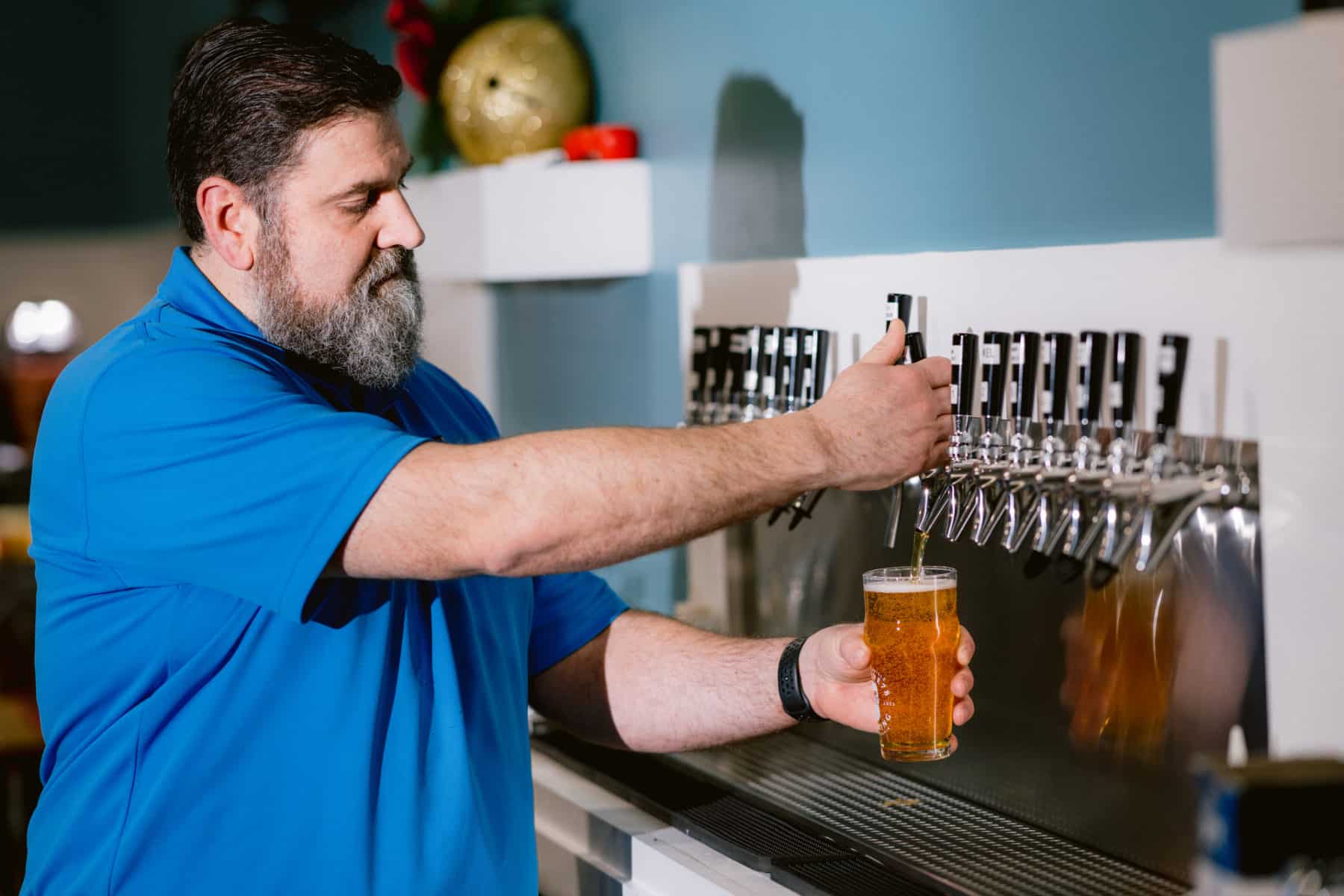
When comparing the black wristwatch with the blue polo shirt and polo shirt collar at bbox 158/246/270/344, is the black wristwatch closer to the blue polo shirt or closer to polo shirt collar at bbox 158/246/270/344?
the blue polo shirt

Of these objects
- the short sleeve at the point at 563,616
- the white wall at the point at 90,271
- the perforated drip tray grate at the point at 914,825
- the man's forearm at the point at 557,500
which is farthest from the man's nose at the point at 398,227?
the white wall at the point at 90,271

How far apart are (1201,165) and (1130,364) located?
0.23 m

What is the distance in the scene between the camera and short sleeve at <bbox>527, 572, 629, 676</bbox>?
181cm

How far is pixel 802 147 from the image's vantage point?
6.70 ft

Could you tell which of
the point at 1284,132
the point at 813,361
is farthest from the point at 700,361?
the point at 1284,132

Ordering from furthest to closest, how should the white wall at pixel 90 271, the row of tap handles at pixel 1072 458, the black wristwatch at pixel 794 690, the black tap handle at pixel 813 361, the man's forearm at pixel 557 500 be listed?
the white wall at pixel 90 271 → the black tap handle at pixel 813 361 → the black wristwatch at pixel 794 690 → the row of tap handles at pixel 1072 458 → the man's forearm at pixel 557 500

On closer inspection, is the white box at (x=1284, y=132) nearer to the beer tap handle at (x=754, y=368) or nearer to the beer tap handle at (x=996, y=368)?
the beer tap handle at (x=996, y=368)

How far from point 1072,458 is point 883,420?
0.23 m

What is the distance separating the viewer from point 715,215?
2264 millimetres

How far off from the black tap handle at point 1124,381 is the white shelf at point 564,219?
1197 millimetres

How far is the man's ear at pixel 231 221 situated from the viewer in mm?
1498

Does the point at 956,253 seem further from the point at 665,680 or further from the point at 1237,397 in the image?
the point at 665,680

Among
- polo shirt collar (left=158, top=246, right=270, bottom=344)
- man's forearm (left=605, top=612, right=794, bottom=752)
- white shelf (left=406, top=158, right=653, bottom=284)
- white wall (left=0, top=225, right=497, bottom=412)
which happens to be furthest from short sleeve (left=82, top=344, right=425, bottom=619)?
white wall (left=0, top=225, right=497, bottom=412)

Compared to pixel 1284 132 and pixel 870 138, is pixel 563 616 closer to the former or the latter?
pixel 870 138
